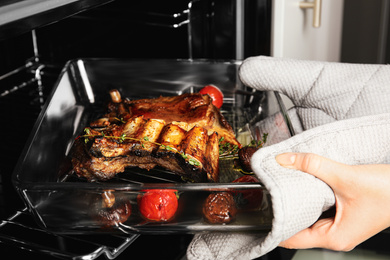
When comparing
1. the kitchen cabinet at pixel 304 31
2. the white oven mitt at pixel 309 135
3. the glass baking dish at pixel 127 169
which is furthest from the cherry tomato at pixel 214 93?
the kitchen cabinet at pixel 304 31

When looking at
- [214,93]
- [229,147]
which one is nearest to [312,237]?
[229,147]

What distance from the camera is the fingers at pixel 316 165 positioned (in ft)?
2.35

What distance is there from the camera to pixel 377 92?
97cm

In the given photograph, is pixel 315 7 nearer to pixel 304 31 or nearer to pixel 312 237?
pixel 304 31

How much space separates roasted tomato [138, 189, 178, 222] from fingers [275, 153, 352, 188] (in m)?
0.18

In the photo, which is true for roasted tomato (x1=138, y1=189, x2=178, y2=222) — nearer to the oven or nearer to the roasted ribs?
the roasted ribs

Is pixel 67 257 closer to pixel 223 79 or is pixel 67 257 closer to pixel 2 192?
pixel 2 192

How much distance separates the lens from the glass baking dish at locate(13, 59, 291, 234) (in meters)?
0.71

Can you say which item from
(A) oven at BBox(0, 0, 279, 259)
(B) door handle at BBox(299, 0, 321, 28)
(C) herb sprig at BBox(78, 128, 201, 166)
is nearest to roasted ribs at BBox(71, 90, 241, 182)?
(C) herb sprig at BBox(78, 128, 201, 166)

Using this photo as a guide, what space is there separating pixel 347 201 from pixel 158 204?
0.31 metres

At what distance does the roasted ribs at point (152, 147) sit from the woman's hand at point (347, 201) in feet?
0.62

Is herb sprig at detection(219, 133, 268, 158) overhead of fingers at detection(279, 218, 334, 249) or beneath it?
overhead

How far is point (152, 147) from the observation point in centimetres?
88

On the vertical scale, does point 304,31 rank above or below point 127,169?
above
